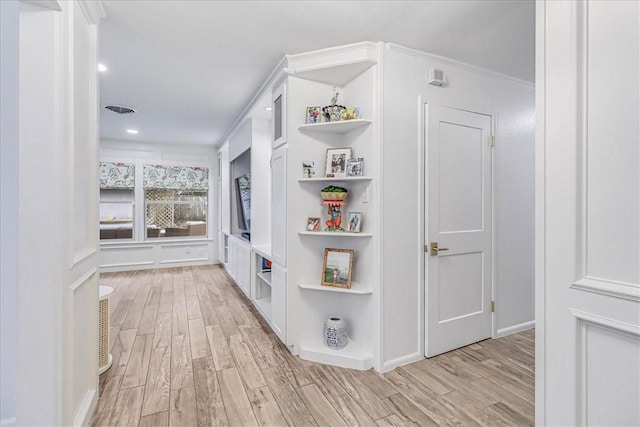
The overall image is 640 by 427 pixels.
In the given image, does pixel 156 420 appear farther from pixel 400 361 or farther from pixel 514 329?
pixel 514 329

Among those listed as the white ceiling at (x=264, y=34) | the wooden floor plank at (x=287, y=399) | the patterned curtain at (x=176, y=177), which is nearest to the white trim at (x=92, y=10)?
the white ceiling at (x=264, y=34)

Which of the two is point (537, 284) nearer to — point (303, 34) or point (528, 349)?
point (528, 349)

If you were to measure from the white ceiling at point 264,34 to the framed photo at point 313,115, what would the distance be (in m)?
0.45

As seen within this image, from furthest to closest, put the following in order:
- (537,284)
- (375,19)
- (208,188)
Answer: (208,188), (375,19), (537,284)

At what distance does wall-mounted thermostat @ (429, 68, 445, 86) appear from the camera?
2.46 m

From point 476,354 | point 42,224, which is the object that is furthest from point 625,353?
point 42,224

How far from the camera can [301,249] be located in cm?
256

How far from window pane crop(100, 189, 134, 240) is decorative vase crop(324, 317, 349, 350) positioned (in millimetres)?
5086

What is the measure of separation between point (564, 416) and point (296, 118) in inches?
92.2

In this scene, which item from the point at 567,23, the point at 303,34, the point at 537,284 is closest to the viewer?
the point at 567,23

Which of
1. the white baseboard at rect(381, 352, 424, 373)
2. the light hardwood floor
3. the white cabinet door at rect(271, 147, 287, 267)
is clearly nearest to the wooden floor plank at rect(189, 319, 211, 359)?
the light hardwood floor

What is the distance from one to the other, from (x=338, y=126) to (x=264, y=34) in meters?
0.83

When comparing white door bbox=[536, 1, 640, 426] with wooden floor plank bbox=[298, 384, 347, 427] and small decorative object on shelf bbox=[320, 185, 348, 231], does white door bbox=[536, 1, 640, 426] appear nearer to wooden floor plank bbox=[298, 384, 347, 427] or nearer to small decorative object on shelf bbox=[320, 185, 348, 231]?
wooden floor plank bbox=[298, 384, 347, 427]

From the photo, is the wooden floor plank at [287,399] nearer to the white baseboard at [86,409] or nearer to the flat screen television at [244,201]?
the white baseboard at [86,409]
